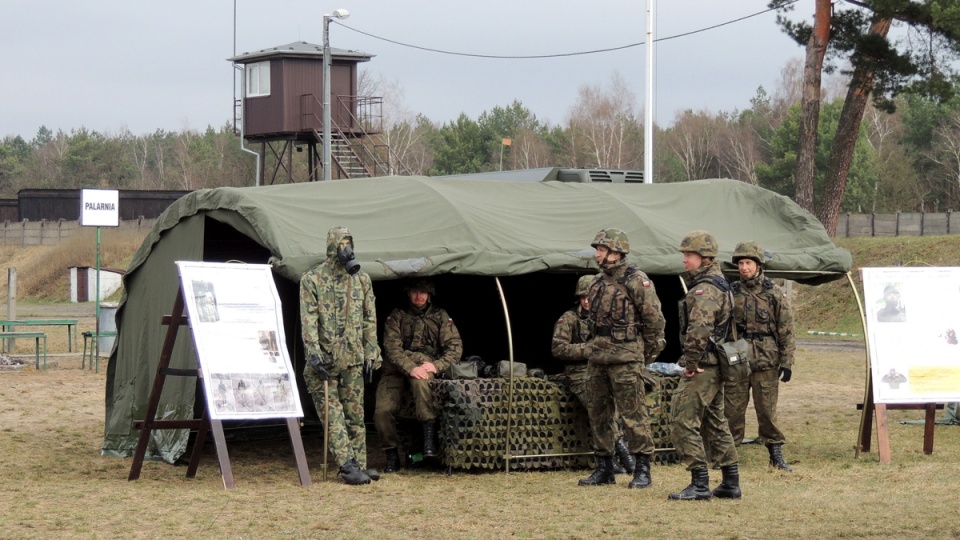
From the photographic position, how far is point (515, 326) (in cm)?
1471

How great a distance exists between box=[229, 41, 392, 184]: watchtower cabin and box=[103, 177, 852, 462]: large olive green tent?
24.3 meters

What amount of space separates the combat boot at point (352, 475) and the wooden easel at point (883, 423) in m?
4.49

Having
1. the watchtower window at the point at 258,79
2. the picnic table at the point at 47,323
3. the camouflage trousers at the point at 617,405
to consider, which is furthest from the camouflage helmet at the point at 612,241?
the watchtower window at the point at 258,79

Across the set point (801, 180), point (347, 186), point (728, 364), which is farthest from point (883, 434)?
point (801, 180)

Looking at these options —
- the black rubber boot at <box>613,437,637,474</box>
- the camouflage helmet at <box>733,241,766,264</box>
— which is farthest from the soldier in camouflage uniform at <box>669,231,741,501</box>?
the camouflage helmet at <box>733,241,766,264</box>

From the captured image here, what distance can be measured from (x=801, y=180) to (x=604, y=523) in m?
21.9

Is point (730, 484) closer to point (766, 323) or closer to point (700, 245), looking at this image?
→ point (700, 245)

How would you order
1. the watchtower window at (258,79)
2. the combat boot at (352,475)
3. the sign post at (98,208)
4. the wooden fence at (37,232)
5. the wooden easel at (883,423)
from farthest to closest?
1. the wooden fence at (37,232)
2. the watchtower window at (258,79)
3. the sign post at (98,208)
4. the wooden easel at (883,423)
5. the combat boot at (352,475)

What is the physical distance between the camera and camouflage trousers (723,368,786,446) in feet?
36.9

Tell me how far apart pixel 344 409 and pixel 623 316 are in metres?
2.34

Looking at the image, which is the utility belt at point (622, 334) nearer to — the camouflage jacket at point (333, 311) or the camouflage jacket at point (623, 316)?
the camouflage jacket at point (623, 316)

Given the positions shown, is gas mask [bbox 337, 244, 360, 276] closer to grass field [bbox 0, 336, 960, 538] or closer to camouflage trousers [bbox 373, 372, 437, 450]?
camouflage trousers [bbox 373, 372, 437, 450]

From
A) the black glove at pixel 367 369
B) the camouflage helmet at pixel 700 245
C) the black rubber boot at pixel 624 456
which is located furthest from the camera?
the black rubber boot at pixel 624 456

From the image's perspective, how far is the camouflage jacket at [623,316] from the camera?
10062 millimetres
